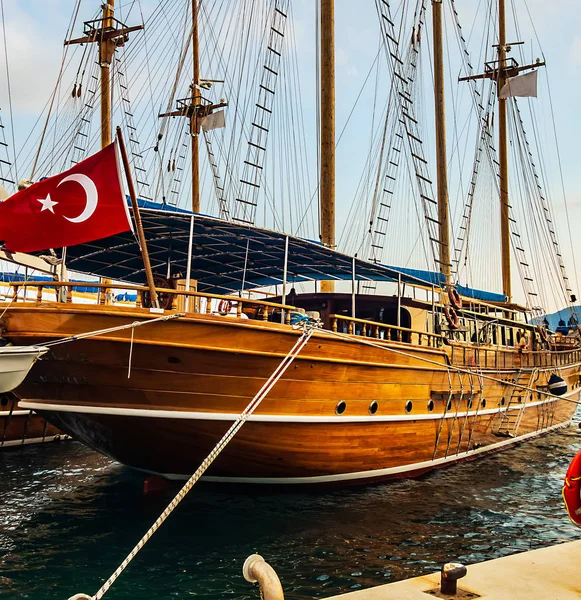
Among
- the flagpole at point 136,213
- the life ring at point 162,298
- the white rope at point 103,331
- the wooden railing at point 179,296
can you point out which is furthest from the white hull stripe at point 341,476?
the flagpole at point 136,213

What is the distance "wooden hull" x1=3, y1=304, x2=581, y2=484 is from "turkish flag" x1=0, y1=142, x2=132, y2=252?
105 cm

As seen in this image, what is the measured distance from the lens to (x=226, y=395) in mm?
8406

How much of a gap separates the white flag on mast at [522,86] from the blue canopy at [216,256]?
1800 centimetres

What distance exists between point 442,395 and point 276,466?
13.5ft

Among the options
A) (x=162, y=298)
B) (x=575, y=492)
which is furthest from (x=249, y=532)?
(x=575, y=492)

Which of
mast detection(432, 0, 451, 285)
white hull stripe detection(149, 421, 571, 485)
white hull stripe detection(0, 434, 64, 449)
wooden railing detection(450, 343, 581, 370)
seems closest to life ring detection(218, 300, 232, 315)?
white hull stripe detection(149, 421, 571, 485)

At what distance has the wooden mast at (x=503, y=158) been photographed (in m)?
27.1

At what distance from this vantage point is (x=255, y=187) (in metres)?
17.1

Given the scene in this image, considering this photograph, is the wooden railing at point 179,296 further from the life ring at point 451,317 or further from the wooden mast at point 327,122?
the wooden mast at point 327,122

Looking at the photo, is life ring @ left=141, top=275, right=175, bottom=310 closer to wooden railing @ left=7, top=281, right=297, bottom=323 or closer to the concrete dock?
wooden railing @ left=7, top=281, right=297, bottom=323

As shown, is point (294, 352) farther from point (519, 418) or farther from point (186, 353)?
point (519, 418)

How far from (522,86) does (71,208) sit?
25.3 metres

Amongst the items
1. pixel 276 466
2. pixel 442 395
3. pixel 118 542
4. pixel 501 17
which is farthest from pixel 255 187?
pixel 501 17

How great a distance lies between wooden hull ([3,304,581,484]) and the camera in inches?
313
